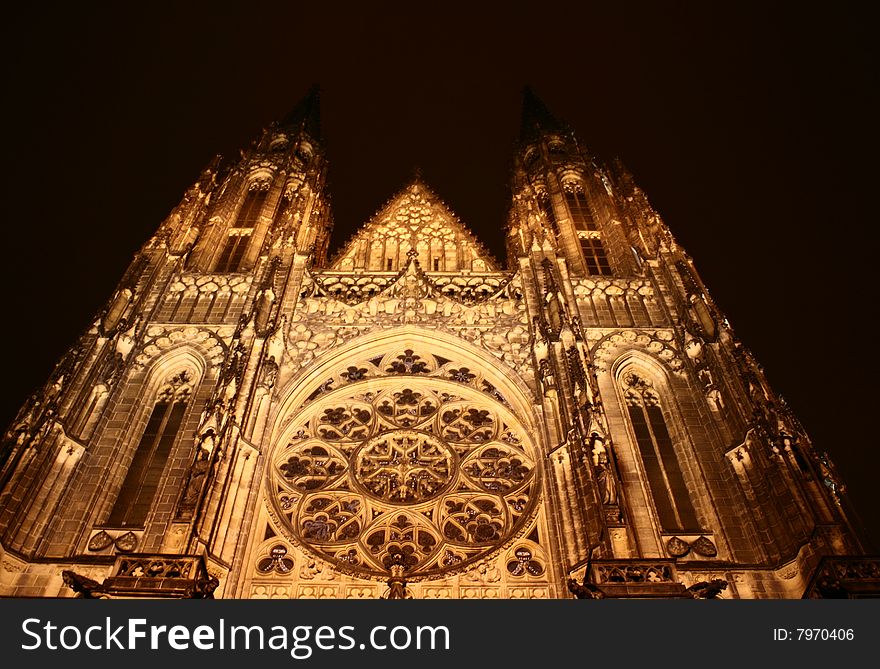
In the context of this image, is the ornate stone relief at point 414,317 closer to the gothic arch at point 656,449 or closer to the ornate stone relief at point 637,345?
the ornate stone relief at point 637,345

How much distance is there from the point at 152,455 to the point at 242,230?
9200 mm

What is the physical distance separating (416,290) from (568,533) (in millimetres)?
7723

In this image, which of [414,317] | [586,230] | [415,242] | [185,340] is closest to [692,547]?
[414,317]

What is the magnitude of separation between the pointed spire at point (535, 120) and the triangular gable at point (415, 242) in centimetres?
666

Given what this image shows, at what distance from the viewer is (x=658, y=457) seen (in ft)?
48.0

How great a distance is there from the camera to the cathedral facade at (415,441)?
1193 centimetres

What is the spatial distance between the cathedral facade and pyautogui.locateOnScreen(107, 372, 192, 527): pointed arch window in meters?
0.05

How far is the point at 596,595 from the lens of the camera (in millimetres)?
10430

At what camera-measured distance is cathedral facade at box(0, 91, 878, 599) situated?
11.9m

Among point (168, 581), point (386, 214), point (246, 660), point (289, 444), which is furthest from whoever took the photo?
point (386, 214)

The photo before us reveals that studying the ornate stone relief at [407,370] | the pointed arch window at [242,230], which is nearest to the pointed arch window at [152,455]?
the ornate stone relief at [407,370]

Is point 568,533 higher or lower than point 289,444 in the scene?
lower

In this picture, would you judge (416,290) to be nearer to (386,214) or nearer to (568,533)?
(386,214)

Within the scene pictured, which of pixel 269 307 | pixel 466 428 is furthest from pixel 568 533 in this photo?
pixel 269 307
